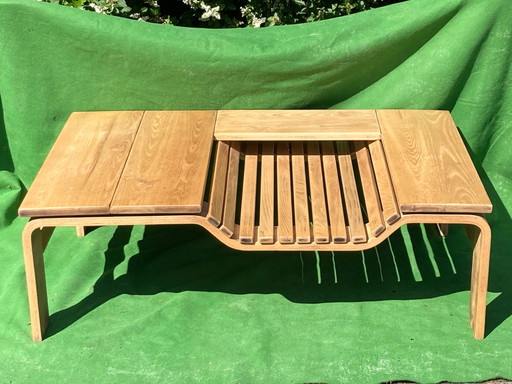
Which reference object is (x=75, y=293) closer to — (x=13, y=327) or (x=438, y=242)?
(x=13, y=327)

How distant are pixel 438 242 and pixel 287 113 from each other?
0.99 meters

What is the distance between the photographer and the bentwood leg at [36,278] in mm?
3443

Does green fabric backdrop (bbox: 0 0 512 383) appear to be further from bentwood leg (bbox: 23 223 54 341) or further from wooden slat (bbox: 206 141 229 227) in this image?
wooden slat (bbox: 206 141 229 227)

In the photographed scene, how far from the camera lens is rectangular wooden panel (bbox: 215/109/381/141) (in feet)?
12.6

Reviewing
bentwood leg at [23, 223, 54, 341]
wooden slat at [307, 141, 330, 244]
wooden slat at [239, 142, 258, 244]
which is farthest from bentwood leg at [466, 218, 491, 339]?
bentwood leg at [23, 223, 54, 341]

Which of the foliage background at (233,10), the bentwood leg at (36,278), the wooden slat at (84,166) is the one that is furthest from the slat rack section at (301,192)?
the foliage background at (233,10)

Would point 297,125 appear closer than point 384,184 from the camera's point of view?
No

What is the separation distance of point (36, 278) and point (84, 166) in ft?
1.67

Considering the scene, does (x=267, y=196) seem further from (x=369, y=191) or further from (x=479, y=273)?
(x=479, y=273)

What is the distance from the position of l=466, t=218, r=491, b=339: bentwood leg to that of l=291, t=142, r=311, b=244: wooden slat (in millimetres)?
671

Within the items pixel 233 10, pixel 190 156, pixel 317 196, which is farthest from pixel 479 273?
pixel 233 10

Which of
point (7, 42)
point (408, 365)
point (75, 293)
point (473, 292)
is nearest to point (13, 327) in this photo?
point (75, 293)

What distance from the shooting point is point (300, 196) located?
→ 374 centimetres

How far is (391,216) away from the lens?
336cm
